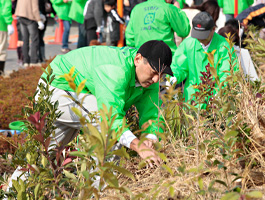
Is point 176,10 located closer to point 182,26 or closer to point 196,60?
point 182,26

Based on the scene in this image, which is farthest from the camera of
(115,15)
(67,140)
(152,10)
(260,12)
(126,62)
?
(115,15)

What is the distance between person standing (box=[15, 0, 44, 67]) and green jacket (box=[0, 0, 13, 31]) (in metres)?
1.06

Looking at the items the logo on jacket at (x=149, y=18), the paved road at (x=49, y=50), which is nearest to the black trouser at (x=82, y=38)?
the paved road at (x=49, y=50)

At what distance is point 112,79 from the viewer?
2.97m

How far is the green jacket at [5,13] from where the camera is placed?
8.41 m

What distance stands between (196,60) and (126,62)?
174cm

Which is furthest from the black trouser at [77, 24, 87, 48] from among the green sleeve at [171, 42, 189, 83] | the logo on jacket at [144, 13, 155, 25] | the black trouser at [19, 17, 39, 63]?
the green sleeve at [171, 42, 189, 83]

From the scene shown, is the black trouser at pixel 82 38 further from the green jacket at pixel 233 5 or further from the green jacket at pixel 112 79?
the green jacket at pixel 112 79

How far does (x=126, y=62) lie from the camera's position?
3.16 m

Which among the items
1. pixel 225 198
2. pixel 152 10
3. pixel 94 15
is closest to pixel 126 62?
pixel 225 198

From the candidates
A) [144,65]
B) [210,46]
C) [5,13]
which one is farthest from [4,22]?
[144,65]

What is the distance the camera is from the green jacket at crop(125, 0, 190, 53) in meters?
5.96

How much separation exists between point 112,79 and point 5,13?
6.11 meters

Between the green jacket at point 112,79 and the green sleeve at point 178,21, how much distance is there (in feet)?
8.55
